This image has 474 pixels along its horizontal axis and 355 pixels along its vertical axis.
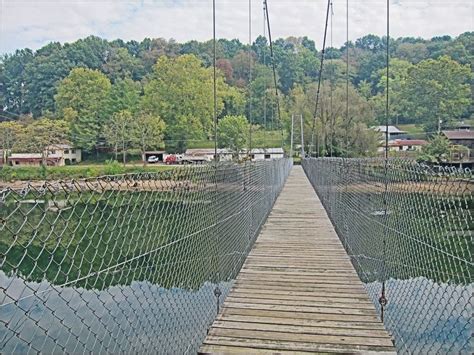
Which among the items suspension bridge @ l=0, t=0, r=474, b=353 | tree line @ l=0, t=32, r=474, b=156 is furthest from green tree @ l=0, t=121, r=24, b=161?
suspension bridge @ l=0, t=0, r=474, b=353

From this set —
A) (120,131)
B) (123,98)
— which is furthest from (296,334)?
(123,98)

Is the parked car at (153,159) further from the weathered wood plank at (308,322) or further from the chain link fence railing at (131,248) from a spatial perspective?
the weathered wood plank at (308,322)

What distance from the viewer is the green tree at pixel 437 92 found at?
18.5 m

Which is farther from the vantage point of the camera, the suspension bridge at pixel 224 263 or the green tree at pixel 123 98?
the green tree at pixel 123 98

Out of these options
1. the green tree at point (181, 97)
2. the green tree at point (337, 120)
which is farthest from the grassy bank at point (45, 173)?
the green tree at point (181, 97)

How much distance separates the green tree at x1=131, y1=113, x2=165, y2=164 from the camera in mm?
25812

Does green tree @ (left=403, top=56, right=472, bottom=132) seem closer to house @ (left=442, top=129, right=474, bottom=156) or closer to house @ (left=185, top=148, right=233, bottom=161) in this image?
house @ (left=442, top=129, right=474, bottom=156)

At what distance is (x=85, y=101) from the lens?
26844mm

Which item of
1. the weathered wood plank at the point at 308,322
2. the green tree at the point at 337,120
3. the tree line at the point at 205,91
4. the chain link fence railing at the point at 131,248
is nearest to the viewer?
the chain link fence railing at the point at 131,248

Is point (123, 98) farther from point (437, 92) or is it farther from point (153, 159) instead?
point (437, 92)

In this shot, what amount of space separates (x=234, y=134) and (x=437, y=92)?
33.5 ft

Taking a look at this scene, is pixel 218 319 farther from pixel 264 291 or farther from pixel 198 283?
pixel 264 291

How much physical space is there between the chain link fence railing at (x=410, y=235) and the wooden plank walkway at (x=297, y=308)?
165 mm

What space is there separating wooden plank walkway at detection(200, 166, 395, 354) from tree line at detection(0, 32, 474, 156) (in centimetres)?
1289
